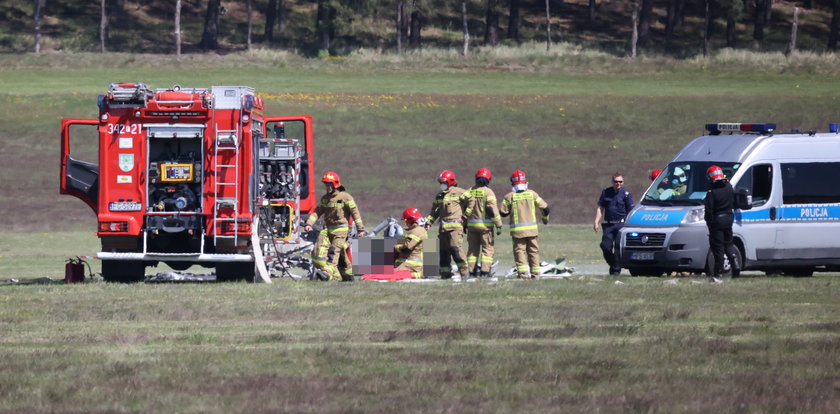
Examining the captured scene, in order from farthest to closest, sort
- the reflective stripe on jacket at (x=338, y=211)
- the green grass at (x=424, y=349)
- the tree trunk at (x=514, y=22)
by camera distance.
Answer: the tree trunk at (x=514, y=22), the reflective stripe on jacket at (x=338, y=211), the green grass at (x=424, y=349)

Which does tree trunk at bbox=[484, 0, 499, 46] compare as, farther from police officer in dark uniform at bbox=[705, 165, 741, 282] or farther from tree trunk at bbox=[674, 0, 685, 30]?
police officer in dark uniform at bbox=[705, 165, 741, 282]

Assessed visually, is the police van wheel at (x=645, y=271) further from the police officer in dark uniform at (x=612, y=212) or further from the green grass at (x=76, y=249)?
the green grass at (x=76, y=249)

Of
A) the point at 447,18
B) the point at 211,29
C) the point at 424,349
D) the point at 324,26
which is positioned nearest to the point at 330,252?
the point at 424,349

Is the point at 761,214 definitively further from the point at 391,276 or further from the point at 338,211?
the point at 338,211

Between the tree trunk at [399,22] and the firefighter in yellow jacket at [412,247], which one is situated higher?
the tree trunk at [399,22]

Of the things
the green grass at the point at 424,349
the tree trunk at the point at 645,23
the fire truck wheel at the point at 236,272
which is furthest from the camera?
the tree trunk at the point at 645,23

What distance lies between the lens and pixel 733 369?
10703 millimetres

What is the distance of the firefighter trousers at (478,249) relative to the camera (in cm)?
2050

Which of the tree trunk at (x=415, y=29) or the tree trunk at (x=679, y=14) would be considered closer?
the tree trunk at (x=415, y=29)

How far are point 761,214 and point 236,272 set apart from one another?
7697 mm

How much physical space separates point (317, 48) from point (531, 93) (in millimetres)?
25568

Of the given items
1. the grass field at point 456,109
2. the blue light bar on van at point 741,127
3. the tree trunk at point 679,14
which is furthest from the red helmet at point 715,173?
the tree trunk at point 679,14

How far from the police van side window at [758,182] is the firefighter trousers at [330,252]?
19.0 feet

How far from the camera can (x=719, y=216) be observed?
18359mm
